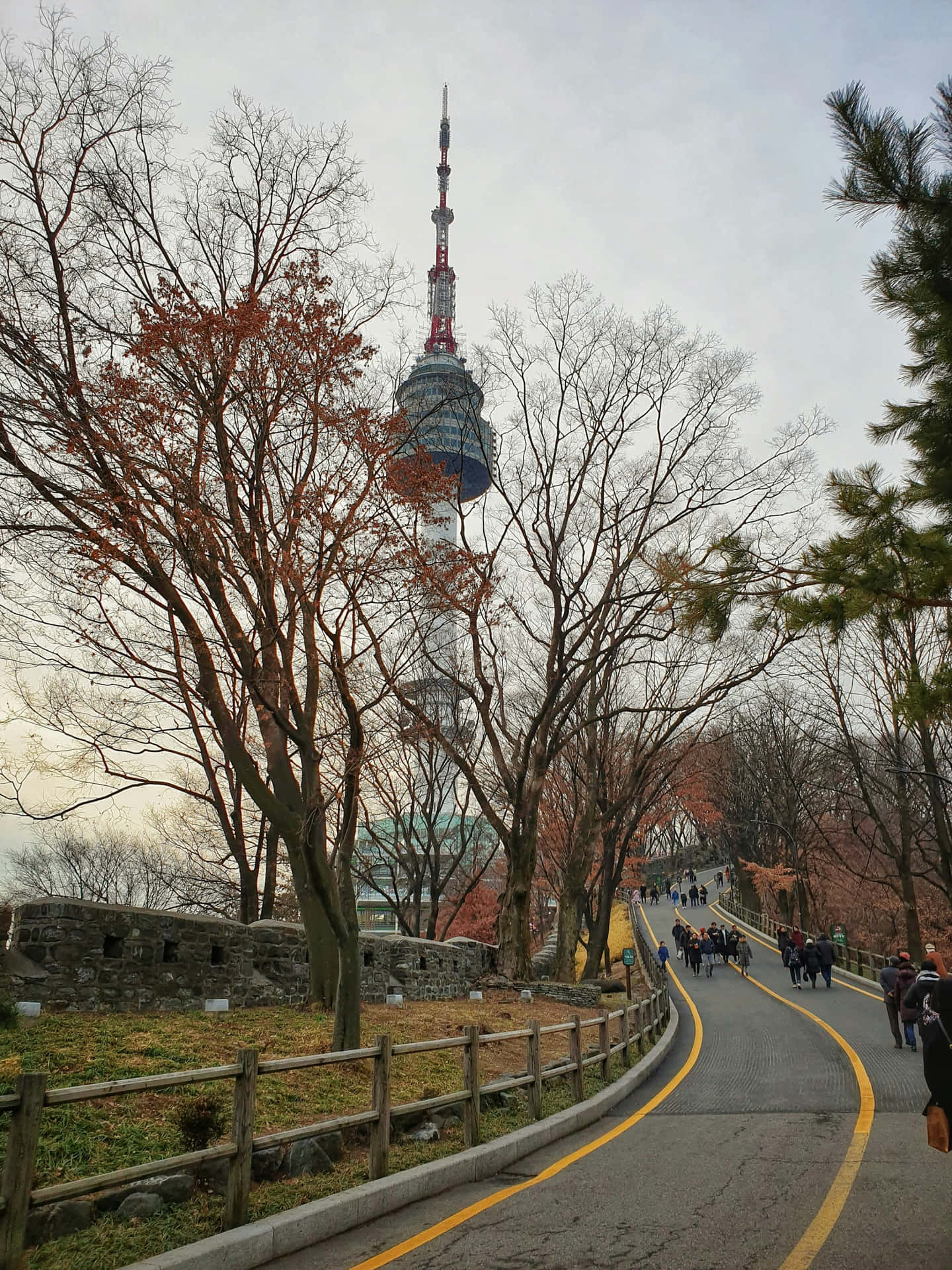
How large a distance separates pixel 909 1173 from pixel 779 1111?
3631 mm

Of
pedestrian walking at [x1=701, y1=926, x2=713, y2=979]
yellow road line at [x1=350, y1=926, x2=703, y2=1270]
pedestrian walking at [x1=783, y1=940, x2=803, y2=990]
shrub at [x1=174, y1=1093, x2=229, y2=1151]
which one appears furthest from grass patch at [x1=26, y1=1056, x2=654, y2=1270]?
pedestrian walking at [x1=701, y1=926, x2=713, y2=979]

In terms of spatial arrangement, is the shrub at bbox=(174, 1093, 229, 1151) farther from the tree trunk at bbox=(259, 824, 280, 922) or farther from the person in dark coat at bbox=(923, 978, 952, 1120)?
the tree trunk at bbox=(259, 824, 280, 922)

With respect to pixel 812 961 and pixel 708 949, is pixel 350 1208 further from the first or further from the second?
pixel 708 949

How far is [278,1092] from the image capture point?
8.29 meters

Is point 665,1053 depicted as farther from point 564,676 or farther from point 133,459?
point 133,459

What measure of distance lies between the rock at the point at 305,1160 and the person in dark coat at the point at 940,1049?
3.98m

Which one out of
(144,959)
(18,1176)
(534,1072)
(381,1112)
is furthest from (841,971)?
(18,1176)

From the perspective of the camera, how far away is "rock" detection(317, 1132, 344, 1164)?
6.52 meters

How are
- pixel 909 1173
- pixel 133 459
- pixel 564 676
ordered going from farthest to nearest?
pixel 564 676 → pixel 133 459 → pixel 909 1173

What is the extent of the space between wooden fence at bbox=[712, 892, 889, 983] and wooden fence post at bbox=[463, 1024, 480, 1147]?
1560 centimetres

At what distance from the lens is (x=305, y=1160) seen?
6.18 meters

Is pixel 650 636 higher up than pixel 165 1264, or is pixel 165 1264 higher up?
pixel 650 636

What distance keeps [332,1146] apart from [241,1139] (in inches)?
73.8

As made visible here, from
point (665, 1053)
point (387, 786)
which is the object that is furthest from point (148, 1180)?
point (387, 786)
